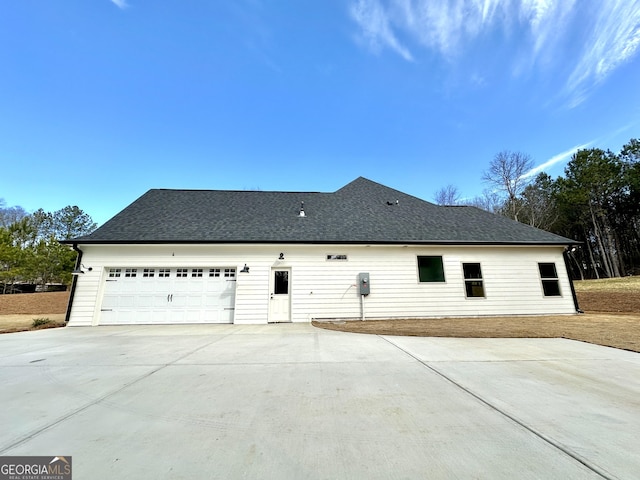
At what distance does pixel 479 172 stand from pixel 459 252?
659 inches

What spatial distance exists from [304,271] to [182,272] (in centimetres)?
457

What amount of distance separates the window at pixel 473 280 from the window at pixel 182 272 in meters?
10.8

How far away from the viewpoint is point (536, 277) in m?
10.1

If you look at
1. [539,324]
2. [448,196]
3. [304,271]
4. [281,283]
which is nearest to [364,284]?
[304,271]

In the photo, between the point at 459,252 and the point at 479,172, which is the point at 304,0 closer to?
the point at 459,252

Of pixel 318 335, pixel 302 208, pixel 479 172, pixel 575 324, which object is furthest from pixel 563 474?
pixel 479 172

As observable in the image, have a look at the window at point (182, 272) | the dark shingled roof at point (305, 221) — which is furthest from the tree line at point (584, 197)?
the window at point (182, 272)

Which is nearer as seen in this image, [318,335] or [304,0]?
[318,335]

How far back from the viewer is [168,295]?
9188mm

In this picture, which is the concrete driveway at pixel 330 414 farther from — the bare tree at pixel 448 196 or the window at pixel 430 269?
the bare tree at pixel 448 196

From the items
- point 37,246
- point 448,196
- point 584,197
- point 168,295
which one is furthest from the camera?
point 448,196

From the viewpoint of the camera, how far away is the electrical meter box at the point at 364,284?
941cm

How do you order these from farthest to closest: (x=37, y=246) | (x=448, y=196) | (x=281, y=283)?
(x=448, y=196) < (x=37, y=246) < (x=281, y=283)

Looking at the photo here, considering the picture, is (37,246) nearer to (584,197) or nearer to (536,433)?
(536,433)
